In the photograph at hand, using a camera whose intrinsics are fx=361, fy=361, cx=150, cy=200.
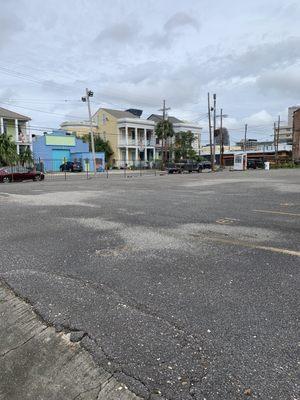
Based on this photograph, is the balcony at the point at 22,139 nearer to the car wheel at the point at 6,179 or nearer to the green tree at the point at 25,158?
the green tree at the point at 25,158

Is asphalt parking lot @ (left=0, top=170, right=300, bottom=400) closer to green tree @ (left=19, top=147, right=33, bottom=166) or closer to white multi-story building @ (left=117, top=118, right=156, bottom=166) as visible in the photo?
green tree @ (left=19, top=147, right=33, bottom=166)

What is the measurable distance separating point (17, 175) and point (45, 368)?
32.8 metres

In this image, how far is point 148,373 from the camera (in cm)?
300

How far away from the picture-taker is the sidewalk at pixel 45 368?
2.92 metres

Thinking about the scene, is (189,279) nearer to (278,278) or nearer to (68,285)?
(278,278)

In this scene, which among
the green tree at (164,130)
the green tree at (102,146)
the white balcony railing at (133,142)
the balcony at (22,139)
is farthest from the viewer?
the white balcony railing at (133,142)

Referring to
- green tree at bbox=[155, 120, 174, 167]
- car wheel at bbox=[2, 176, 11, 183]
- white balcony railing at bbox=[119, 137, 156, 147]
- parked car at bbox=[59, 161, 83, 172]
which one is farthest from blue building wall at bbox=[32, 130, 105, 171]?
car wheel at bbox=[2, 176, 11, 183]

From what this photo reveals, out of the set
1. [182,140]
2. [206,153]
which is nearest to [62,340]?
[182,140]

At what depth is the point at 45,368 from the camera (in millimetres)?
3258

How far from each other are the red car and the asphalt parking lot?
84.0 feet

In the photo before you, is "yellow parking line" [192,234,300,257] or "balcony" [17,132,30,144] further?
"balcony" [17,132,30,144]

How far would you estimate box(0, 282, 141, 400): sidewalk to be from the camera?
292cm

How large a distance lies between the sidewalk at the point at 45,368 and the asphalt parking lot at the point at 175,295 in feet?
0.40

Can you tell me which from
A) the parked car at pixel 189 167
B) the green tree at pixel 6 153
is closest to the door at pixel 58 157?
the green tree at pixel 6 153
